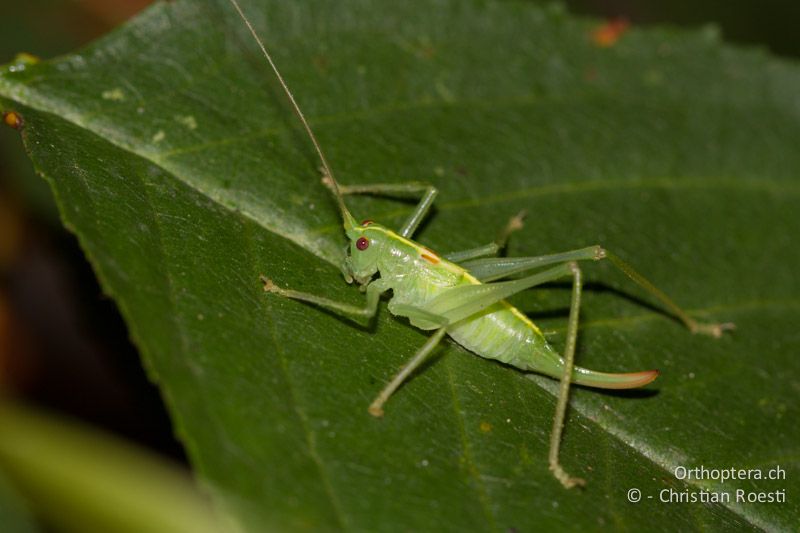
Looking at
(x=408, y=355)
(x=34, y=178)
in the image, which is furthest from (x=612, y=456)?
(x=34, y=178)

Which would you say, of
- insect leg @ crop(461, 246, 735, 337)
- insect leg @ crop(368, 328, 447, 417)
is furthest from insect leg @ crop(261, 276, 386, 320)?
insect leg @ crop(461, 246, 735, 337)

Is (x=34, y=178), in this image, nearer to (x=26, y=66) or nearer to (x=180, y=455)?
(x=26, y=66)

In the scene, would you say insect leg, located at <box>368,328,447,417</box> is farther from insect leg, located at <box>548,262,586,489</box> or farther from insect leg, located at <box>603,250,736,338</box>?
insect leg, located at <box>603,250,736,338</box>

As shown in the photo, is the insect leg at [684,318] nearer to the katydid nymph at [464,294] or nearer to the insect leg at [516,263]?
the katydid nymph at [464,294]

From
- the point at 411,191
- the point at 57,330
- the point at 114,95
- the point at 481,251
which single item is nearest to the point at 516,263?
the point at 481,251

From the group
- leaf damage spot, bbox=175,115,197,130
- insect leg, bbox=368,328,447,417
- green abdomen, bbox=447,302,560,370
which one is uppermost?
leaf damage spot, bbox=175,115,197,130

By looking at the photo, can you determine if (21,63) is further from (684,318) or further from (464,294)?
(684,318)
